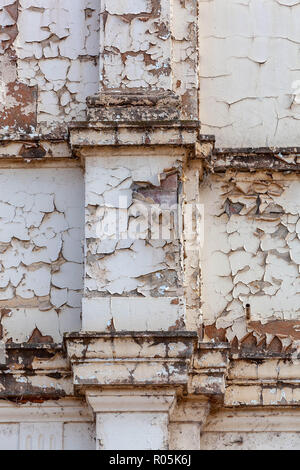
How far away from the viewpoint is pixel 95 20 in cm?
600

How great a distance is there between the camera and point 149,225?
5.48m

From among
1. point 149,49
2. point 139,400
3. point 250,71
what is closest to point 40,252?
point 139,400

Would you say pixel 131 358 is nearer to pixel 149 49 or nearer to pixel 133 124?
pixel 133 124

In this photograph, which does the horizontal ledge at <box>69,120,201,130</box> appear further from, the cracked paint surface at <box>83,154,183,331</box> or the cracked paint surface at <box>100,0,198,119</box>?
the cracked paint surface at <box>100,0,198,119</box>

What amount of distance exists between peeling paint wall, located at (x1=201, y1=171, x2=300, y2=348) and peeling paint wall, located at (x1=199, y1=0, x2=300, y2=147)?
0.78ft

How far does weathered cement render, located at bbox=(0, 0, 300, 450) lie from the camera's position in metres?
5.29

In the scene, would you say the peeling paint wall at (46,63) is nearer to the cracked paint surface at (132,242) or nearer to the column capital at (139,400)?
the cracked paint surface at (132,242)

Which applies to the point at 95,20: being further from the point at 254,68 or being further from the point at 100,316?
the point at 100,316

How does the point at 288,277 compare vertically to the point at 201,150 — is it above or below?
below

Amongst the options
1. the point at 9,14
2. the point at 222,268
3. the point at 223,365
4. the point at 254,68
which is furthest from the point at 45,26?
the point at 223,365

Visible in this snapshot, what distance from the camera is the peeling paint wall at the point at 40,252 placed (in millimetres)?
5543

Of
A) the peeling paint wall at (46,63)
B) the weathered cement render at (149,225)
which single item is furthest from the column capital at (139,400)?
the peeling paint wall at (46,63)

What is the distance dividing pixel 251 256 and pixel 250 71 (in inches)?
36.2
